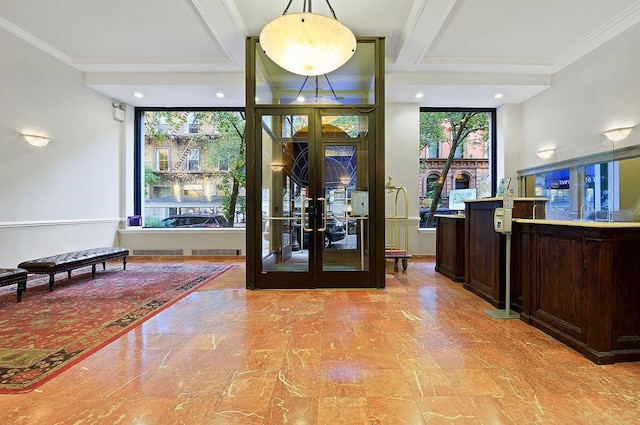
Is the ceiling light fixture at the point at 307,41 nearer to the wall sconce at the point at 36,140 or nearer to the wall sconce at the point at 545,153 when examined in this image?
the wall sconce at the point at 36,140

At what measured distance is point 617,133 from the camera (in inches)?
180

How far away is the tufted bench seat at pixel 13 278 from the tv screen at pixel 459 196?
7.24 metres

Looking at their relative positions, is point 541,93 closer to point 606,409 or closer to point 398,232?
point 398,232

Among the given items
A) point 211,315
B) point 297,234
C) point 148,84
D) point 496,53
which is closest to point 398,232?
point 297,234

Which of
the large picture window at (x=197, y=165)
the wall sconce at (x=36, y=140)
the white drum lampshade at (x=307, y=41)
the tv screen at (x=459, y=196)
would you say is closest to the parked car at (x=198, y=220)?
the large picture window at (x=197, y=165)

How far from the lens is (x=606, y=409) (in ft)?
5.82

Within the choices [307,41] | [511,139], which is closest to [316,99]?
[307,41]

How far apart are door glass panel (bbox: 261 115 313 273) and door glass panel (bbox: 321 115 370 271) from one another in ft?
1.03

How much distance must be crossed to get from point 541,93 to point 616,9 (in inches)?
87.2

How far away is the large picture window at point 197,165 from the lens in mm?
7477

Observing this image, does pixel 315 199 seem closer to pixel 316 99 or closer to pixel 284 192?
pixel 284 192

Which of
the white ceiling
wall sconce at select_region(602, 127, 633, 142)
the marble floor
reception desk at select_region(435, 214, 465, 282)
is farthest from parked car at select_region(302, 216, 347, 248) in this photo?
wall sconce at select_region(602, 127, 633, 142)

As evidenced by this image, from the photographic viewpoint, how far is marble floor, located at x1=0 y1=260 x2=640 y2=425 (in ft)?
5.69

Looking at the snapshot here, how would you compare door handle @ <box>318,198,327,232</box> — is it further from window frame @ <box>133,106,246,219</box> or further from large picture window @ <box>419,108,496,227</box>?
window frame @ <box>133,106,246,219</box>
